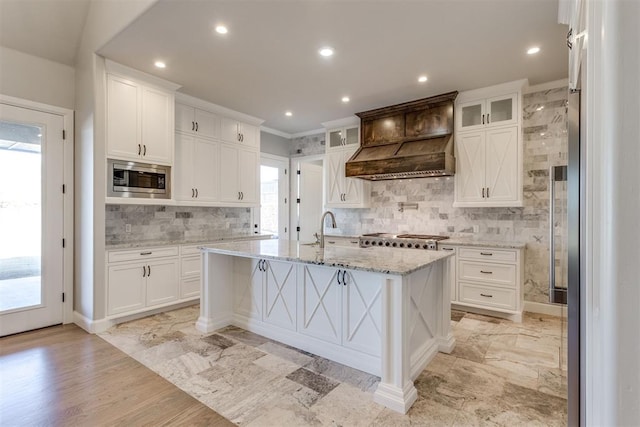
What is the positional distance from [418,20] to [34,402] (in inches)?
158

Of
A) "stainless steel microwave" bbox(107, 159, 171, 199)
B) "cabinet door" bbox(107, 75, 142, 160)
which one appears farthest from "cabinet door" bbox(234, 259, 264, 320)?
"cabinet door" bbox(107, 75, 142, 160)

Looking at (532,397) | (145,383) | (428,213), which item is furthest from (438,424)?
(428,213)

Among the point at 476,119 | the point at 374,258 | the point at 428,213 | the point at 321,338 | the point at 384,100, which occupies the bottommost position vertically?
the point at 321,338

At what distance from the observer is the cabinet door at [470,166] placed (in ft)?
13.4

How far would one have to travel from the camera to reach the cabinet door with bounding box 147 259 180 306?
3.85 meters

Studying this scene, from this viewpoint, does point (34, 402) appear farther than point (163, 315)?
No

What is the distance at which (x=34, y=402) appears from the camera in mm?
2191

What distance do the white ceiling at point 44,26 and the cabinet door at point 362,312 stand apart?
389 centimetres

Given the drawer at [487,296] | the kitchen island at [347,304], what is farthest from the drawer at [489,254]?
the kitchen island at [347,304]

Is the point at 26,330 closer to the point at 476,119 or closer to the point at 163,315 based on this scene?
the point at 163,315

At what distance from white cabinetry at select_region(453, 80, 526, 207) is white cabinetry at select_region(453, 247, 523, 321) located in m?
0.64

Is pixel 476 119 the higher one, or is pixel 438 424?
pixel 476 119

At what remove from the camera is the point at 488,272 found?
3.89 metres

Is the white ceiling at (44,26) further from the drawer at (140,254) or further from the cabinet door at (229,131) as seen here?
the drawer at (140,254)
